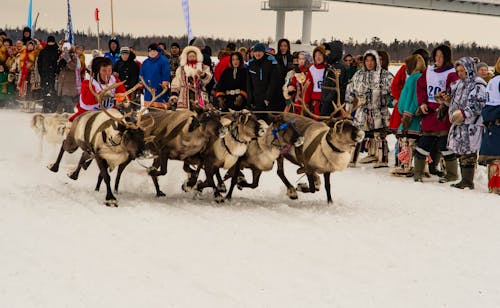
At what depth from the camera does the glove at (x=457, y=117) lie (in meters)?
9.77

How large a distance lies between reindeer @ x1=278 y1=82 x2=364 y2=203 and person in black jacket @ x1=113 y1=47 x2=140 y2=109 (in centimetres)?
619

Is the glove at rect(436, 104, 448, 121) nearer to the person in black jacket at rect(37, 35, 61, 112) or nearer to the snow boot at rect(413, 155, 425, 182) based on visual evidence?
the snow boot at rect(413, 155, 425, 182)

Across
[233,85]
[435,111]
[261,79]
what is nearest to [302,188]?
[435,111]

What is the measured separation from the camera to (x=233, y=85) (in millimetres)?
11148

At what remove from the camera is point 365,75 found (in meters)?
11.5

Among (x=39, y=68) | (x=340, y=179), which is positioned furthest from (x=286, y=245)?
(x=39, y=68)

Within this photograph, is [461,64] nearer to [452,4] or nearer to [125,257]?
[125,257]

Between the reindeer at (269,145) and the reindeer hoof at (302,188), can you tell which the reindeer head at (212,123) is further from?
the reindeer hoof at (302,188)

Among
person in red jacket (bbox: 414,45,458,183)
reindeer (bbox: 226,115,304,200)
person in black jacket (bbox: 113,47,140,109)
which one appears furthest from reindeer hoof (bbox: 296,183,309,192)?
person in black jacket (bbox: 113,47,140,109)

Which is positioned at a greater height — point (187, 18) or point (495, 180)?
point (187, 18)

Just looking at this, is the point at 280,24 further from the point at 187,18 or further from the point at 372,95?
the point at 372,95

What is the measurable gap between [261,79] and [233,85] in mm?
483

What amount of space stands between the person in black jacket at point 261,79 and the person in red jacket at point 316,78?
52 cm

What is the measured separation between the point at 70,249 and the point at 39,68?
1256 cm
